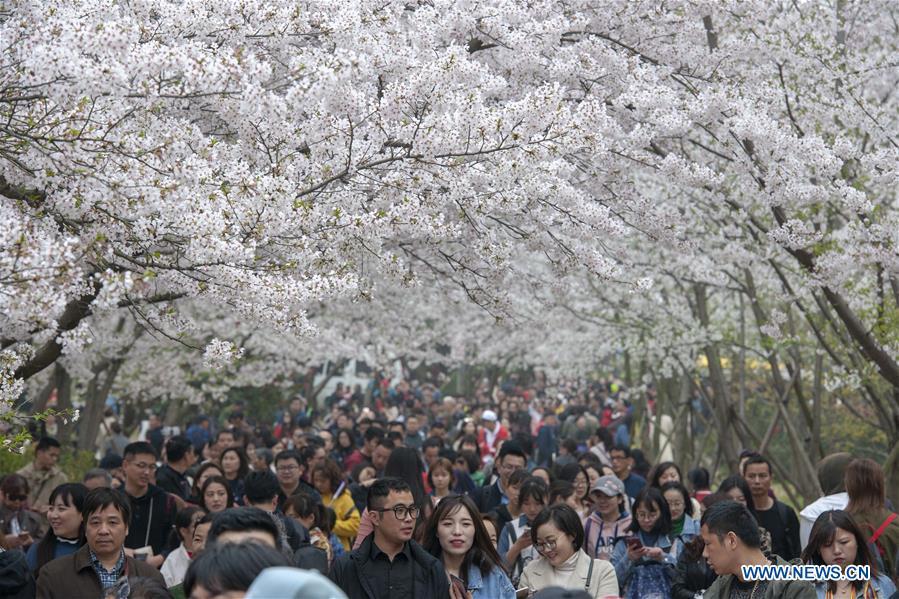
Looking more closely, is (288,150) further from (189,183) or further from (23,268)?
(23,268)

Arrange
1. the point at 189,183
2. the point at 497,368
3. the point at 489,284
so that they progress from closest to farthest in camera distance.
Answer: the point at 189,183, the point at 489,284, the point at 497,368

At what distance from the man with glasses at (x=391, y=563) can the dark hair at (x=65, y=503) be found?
81.8 inches

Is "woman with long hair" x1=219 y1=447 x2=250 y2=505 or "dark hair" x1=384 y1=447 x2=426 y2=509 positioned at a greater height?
"woman with long hair" x1=219 y1=447 x2=250 y2=505

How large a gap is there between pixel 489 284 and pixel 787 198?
2846mm

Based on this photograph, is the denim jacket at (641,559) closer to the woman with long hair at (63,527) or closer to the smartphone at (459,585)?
the smartphone at (459,585)

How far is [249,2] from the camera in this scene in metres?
7.18

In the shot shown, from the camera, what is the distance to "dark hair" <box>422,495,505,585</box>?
675 centimetres

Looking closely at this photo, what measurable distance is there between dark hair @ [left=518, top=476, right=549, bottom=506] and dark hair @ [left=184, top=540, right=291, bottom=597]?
5377 mm

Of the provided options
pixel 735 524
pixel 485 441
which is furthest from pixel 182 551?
pixel 485 441

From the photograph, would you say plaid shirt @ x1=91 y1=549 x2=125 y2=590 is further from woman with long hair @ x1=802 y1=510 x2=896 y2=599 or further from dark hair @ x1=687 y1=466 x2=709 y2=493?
dark hair @ x1=687 y1=466 x2=709 y2=493

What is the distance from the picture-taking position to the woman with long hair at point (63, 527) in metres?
7.39

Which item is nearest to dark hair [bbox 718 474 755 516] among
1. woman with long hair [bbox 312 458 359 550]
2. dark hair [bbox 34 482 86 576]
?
woman with long hair [bbox 312 458 359 550]

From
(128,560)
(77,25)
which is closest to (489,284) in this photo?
(128,560)

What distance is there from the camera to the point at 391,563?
6.35 meters
